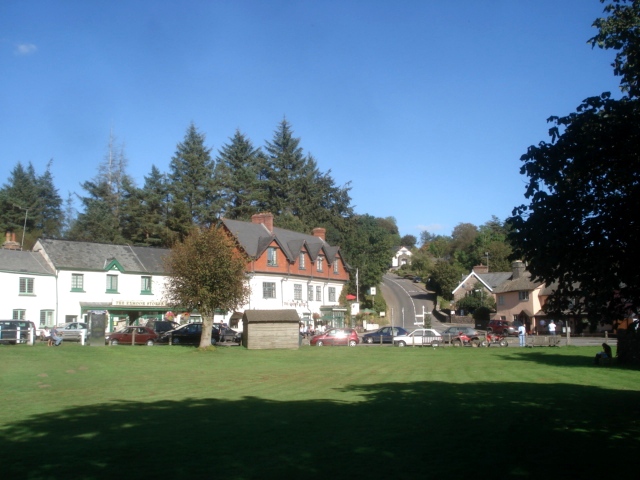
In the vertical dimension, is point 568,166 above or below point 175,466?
above


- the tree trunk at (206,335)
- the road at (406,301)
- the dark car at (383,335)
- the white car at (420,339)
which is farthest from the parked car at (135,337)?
the road at (406,301)

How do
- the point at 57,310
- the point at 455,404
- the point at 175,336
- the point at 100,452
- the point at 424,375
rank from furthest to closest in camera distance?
the point at 57,310 < the point at 175,336 < the point at 424,375 < the point at 455,404 < the point at 100,452

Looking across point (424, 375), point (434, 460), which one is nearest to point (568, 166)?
point (434, 460)

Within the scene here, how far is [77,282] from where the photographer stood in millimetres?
57375

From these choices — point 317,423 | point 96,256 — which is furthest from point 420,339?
point 317,423

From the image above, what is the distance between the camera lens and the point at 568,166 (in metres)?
12.7

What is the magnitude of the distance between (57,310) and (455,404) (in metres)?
47.1

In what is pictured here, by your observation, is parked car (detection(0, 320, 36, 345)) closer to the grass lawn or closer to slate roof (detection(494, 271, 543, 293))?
the grass lawn

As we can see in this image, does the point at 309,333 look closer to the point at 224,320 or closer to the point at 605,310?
the point at 224,320

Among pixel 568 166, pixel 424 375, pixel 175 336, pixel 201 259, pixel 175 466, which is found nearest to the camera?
pixel 175 466

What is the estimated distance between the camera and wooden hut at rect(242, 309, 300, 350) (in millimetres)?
43094

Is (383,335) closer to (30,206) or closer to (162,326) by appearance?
(162,326)

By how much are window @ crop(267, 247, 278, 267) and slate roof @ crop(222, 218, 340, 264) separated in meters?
0.79

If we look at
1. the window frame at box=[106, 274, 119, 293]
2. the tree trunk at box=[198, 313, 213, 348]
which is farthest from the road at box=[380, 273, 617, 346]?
the tree trunk at box=[198, 313, 213, 348]
